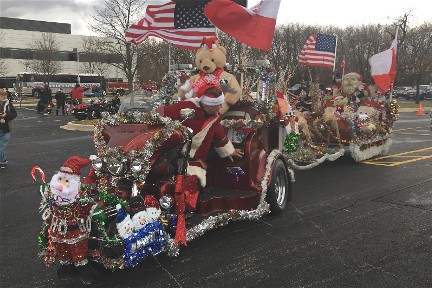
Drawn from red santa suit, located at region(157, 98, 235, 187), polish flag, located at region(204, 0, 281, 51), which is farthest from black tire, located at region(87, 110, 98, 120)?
red santa suit, located at region(157, 98, 235, 187)

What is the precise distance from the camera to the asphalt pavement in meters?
4.07

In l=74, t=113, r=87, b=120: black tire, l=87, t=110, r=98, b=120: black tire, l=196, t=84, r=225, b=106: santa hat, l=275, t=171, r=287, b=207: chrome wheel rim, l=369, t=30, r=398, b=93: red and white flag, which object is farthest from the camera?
l=87, t=110, r=98, b=120: black tire

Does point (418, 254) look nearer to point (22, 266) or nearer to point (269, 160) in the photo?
point (269, 160)

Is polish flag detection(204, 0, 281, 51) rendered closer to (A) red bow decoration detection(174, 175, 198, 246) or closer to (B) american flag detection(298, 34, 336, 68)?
(A) red bow decoration detection(174, 175, 198, 246)

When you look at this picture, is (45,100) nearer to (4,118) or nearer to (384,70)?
(4,118)

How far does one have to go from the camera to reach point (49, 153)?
12.0 metres

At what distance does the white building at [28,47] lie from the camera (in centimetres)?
6406

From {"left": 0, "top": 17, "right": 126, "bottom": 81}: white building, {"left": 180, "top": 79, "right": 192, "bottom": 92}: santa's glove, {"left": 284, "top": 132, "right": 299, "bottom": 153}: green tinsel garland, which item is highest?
{"left": 0, "top": 17, "right": 126, "bottom": 81}: white building

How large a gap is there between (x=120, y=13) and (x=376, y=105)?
14750 millimetres

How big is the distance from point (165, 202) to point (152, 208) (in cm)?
24

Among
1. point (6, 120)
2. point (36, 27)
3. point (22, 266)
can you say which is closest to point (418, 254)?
point (22, 266)

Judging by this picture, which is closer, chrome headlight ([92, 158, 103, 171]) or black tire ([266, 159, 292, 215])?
chrome headlight ([92, 158, 103, 171])

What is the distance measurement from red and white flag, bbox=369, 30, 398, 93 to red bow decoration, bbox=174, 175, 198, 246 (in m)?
7.91

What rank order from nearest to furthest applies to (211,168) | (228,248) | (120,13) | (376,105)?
(228,248), (211,168), (376,105), (120,13)
